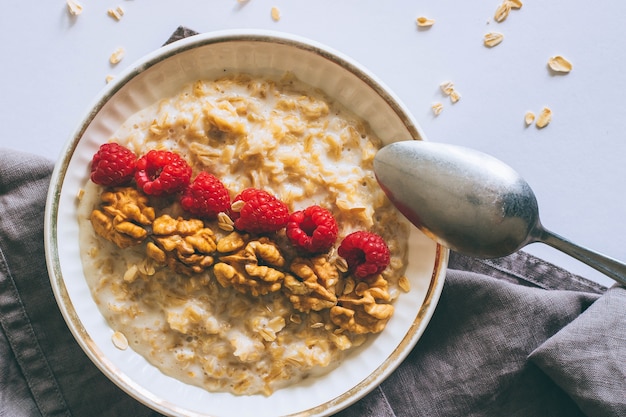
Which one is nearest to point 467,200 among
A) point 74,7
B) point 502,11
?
point 502,11

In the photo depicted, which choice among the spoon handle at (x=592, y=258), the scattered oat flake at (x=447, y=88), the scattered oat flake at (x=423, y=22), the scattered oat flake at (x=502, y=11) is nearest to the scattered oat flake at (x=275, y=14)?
the scattered oat flake at (x=423, y=22)

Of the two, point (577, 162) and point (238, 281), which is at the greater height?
point (577, 162)

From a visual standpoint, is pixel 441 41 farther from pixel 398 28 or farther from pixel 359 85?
pixel 359 85

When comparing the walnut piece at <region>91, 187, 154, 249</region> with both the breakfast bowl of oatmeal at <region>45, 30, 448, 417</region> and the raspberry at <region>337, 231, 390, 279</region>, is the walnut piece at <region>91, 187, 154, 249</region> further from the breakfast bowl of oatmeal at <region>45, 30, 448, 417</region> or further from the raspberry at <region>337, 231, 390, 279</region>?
the raspberry at <region>337, 231, 390, 279</region>

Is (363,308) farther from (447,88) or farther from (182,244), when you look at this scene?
(447,88)

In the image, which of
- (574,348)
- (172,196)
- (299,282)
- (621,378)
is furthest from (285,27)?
(621,378)

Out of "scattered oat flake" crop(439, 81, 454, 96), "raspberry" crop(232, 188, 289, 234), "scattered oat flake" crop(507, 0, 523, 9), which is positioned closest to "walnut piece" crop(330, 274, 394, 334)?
"raspberry" crop(232, 188, 289, 234)
